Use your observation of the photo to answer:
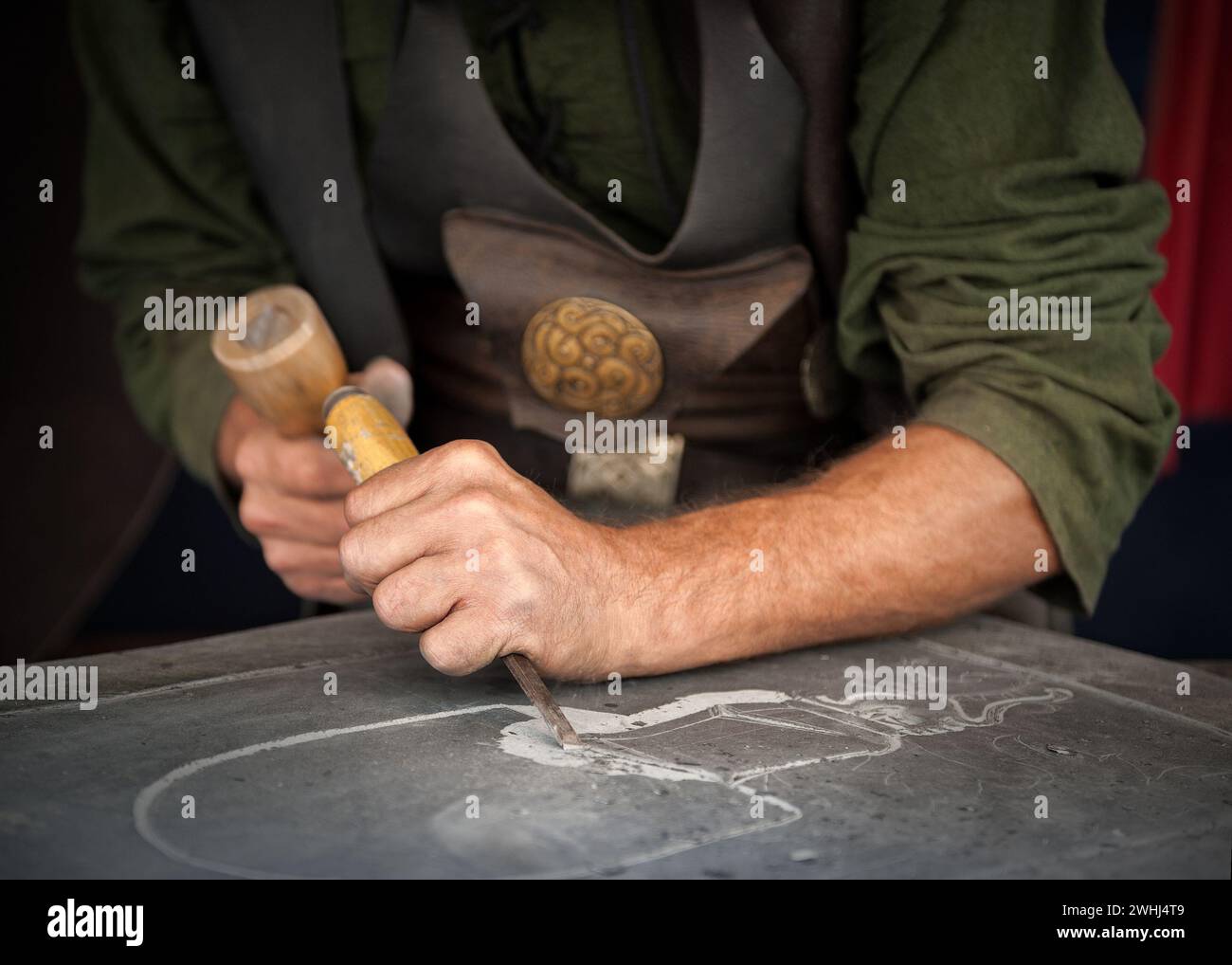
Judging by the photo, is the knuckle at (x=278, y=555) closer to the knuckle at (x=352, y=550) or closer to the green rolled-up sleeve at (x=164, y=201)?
the green rolled-up sleeve at (x=164, y=201)

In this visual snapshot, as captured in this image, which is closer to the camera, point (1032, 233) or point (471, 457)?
point (471, 457)

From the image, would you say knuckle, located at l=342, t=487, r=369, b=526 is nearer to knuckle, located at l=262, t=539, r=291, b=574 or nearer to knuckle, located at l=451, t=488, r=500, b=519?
knuckle, located at l=451, t=488, r=500, b=519

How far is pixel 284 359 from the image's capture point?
3.84 ft

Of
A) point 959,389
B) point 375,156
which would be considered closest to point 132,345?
point 375,156

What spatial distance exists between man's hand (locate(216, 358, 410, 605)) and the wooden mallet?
7 cm

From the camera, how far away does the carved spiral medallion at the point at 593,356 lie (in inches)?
51.1

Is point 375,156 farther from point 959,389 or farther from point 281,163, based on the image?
point 959,389

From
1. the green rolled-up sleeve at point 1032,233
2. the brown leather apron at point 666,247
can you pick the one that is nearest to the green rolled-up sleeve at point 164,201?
the brown leather apron at point 666,247

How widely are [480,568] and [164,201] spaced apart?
882 mm

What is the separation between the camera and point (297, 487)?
137 centimetres

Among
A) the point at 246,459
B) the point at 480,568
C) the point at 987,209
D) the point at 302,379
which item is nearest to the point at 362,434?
the point at 302,379

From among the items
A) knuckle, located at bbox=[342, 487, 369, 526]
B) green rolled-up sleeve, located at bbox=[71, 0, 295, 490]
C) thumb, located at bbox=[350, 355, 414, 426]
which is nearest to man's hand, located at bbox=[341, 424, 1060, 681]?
knuckle, located at bbox=[342, 487, 369, 526]

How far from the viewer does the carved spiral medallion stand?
1.30 metres

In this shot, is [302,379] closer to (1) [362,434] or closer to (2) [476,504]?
(1) [362,434]
